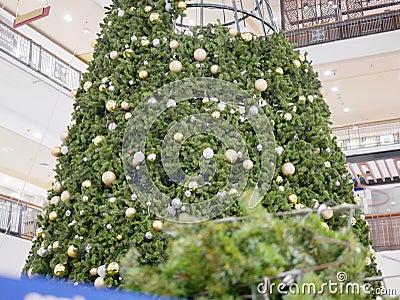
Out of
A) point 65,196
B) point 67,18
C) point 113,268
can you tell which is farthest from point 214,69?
point 67,18

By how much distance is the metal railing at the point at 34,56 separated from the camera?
11.6 meters

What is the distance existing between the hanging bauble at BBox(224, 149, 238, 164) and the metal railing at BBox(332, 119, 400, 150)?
1343 centimetres

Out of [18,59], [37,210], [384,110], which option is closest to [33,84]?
[18,59]

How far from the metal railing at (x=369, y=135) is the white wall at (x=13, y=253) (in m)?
8.69

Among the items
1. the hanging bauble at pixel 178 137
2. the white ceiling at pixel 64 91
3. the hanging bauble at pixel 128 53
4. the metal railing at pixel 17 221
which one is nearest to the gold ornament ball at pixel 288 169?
the hanging bauble at pixel 178 137

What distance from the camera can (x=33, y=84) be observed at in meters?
11.5

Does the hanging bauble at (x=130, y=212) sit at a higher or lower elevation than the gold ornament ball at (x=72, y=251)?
higher

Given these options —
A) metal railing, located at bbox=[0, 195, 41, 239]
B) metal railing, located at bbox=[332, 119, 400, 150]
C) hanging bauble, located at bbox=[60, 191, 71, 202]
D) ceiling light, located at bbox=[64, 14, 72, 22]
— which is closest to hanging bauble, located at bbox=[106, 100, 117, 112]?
hanging bauble, located at bbox=[60, 191, 71, 202]

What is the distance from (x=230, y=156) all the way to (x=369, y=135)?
14.5 metres

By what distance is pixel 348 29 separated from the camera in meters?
13.7

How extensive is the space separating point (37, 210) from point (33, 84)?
11.5ft

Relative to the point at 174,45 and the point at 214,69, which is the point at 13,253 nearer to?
the point at 174,45

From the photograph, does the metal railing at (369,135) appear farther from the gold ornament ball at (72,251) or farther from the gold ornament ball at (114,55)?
the gold ornament ball at (72,251)

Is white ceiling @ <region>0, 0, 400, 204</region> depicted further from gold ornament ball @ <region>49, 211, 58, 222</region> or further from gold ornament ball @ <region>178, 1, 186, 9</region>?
gold ornament ball @ <region>49, 211, 58, 222</region>
